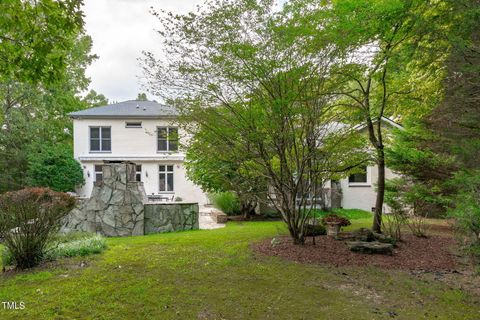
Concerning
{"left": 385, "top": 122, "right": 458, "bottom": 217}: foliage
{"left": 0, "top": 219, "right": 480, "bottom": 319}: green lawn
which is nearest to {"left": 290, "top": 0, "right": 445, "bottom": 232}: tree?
{"left": 385, "top": 122, "right": 458, "bottom": 217}: foliage

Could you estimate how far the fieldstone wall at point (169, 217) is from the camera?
32.4 ft

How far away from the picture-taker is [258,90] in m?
5.76

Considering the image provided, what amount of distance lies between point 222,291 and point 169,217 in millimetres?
6283

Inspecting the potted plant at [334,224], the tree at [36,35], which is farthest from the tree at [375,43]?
the tree at [36,35]

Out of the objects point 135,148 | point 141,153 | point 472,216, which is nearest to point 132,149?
point 135,148

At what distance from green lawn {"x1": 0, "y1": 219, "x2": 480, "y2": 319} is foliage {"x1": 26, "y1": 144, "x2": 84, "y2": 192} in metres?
13.2

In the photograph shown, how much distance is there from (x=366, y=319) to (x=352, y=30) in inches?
180

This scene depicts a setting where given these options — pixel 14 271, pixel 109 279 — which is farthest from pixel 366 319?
pixel 14 271

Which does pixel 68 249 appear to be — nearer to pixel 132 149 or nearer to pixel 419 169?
pixel 419 169

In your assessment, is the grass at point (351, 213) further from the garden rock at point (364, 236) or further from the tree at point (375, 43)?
the garden rock at point (364, 236)

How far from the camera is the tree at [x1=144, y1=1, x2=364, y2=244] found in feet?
17.9

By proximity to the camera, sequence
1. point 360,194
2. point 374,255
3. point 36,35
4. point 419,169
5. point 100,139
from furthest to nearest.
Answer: point 100,139 < point 360,194 < point 419,169 < point 374,255 < point 36,35

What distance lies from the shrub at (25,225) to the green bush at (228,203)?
846 cm

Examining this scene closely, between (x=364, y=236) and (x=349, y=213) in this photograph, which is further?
(x=349, y=213)
